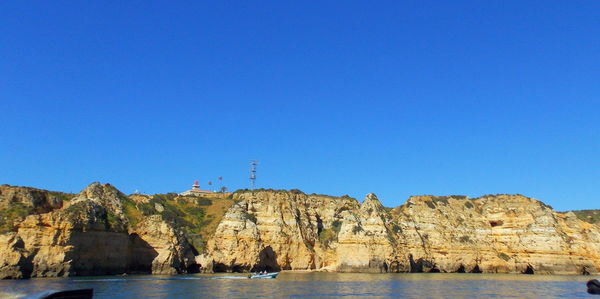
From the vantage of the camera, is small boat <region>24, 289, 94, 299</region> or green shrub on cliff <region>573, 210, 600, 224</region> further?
green shrub on cliff <region>573, 210, 600, 224</region>

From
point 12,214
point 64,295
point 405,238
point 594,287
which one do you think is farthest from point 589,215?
point 64,295

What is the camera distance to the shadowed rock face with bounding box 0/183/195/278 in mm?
62219

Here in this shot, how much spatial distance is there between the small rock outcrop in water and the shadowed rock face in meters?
0.17

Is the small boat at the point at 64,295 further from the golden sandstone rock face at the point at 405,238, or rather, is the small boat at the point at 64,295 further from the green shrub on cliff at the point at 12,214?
the golden sandstone rock face at the point at 405,238

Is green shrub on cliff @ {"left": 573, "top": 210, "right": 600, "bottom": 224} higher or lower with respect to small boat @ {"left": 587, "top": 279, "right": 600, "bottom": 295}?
higher

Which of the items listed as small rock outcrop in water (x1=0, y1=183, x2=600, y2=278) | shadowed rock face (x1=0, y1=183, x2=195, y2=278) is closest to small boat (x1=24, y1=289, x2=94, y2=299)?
shadowed rock face (x1=0, y1=183, x2=195, y2=278)

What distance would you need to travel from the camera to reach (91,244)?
69.2 meters

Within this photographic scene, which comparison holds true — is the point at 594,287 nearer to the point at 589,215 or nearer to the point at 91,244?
the point at 91,244

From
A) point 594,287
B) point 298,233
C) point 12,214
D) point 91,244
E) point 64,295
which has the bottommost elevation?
point 594,287

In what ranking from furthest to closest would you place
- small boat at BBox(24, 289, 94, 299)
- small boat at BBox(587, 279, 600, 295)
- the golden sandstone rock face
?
the golden sandstone rock face → small boat at BBox(587, 279, 600, 295) → small boat at BBox(24, 289, 94, 299)

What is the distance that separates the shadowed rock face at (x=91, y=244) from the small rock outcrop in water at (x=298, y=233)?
0.57 ft

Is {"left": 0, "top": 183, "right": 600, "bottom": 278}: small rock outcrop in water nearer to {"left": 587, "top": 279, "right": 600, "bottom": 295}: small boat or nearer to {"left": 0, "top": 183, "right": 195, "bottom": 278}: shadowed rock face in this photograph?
{"left": 0, "top": 183, "right": 195, "bottom": 278}: shadowed rock face

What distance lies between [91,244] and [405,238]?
58.6m

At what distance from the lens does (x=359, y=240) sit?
292 ft
